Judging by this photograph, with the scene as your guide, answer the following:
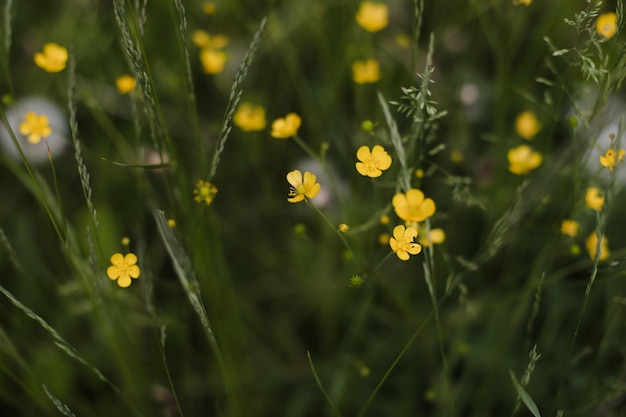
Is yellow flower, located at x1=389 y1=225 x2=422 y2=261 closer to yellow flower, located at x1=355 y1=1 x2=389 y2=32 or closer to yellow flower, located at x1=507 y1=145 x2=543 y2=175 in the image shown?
yellow flower, located at x1=507 y1=145 x2=543 y2=175

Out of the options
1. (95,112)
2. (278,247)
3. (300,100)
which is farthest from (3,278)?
(300,100)

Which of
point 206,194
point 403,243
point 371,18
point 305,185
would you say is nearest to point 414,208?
point 403,243

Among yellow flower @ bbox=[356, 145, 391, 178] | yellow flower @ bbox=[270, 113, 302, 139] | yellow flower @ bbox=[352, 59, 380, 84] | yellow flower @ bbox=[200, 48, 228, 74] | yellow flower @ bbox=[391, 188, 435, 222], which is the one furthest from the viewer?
yellow flower @ bbox=[200, 48, 228, 74]

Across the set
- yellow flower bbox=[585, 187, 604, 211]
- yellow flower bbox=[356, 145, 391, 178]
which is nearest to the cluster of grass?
yellow flower bbox=[585, 187, 604, 211]

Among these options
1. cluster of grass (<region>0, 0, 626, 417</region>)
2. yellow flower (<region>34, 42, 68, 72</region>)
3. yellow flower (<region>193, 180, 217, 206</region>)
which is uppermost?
yellow flower (<region>34, 42, 68, 72</region>)

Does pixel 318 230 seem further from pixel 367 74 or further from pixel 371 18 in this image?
pixel 371 18

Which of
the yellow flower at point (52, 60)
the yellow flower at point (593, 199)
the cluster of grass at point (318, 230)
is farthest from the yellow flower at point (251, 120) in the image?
the yellow flower at point (593, 199)

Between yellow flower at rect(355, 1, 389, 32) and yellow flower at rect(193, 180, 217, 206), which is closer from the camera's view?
yellow flower at rect(193, 180, 217, 206)

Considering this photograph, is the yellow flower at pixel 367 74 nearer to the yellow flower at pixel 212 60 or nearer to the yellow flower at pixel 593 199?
the yellow flower at pixel 212 60
